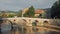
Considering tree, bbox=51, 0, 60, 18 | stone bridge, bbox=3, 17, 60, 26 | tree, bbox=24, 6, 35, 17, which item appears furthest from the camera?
stone bridge, bbox=3, 17, 60, 26

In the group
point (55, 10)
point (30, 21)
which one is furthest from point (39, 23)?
point (55, 10)

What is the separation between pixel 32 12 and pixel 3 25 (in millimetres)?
1185

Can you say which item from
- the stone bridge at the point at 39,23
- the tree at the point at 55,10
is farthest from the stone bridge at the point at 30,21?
the tree at the point at 55,10

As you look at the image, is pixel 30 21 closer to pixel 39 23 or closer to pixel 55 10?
pixel 39 23

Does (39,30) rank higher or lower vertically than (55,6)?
lower

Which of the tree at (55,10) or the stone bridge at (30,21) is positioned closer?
the tree at (55,10)

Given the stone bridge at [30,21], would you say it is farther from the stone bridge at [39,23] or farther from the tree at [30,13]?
the tree at [30,13]

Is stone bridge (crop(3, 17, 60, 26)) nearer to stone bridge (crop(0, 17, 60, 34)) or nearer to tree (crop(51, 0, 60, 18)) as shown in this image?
stone bridge (crop(0, 17, 60, 34))

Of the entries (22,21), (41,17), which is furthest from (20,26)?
(41,17)

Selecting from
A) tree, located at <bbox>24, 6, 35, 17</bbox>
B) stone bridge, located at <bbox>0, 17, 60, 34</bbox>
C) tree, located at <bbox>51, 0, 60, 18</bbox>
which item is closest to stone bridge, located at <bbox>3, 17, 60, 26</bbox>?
stone bridge, located at <bbox>0, 17, 60, 34</bbox>

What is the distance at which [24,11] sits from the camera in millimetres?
10898

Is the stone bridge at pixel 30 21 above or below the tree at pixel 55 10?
below

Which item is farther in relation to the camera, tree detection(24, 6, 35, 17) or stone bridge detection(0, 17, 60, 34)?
stone bridge detection(0, 17, 60, 34)

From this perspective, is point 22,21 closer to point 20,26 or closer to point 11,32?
point 20,26
